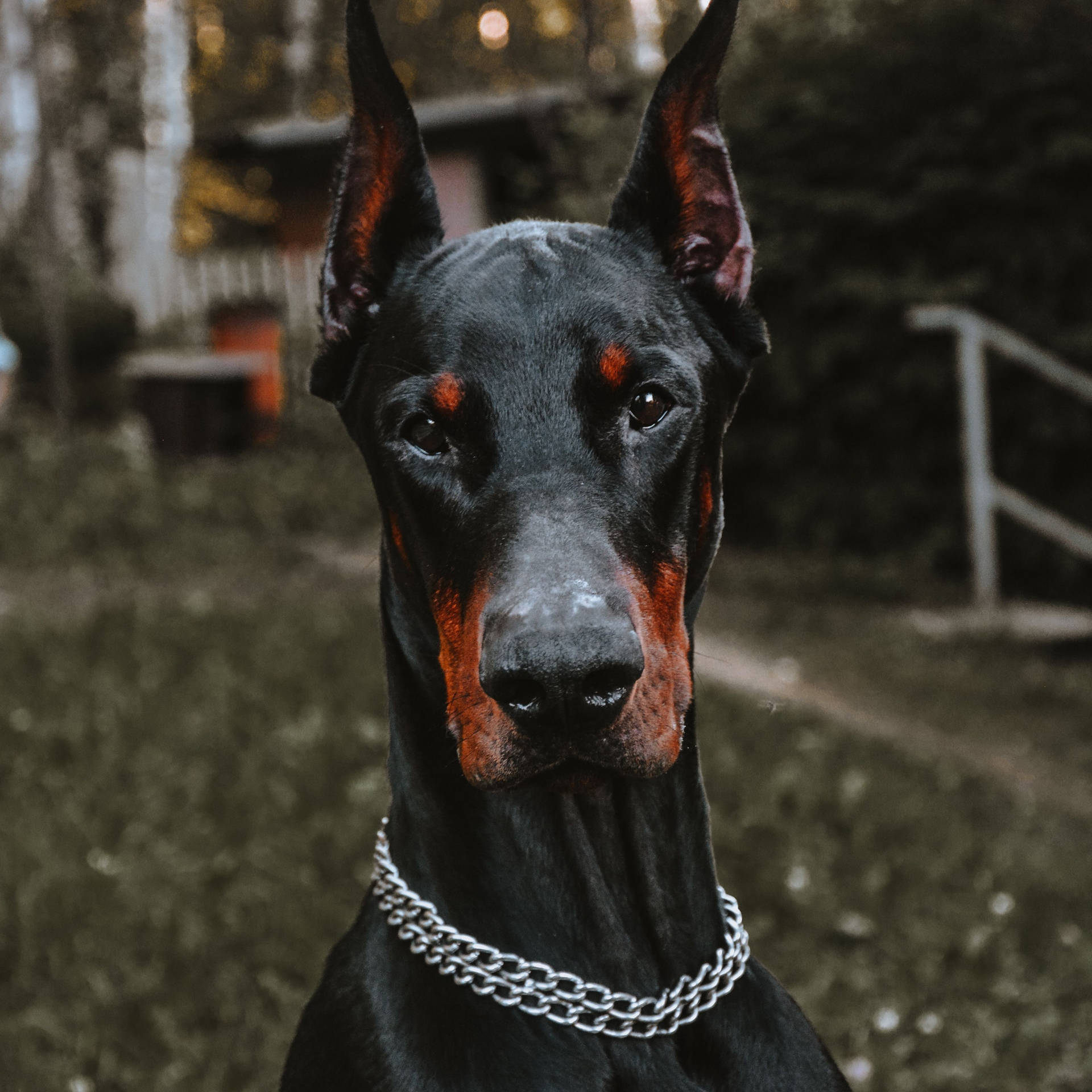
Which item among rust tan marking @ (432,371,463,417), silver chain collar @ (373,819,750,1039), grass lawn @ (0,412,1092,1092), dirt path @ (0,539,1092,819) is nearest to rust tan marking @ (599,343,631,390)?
rust tan marking @ (432,371,463,417)

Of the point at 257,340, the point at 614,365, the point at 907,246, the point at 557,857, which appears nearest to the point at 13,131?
the point at 257,340

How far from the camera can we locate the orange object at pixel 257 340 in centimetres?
1333

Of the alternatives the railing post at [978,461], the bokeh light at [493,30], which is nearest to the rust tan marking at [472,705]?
the railing post at [978,461]

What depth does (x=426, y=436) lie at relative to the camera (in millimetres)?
1730

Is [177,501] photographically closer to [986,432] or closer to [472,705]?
[986,432]

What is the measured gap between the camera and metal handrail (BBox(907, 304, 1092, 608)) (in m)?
6.13

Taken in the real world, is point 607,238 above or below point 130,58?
above

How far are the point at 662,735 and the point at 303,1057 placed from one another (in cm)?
75

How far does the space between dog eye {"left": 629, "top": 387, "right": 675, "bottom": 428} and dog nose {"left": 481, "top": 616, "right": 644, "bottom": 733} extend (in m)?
0.38

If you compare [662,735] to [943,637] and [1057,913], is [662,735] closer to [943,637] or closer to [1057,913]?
[1057,913]

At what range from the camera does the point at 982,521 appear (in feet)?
21.4

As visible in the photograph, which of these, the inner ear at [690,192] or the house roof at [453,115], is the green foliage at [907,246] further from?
the inner ear at [690,192]

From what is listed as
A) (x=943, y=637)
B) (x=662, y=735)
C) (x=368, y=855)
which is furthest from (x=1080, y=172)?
(x=662, y=735)

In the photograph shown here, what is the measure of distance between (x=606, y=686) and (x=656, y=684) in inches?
6.0
